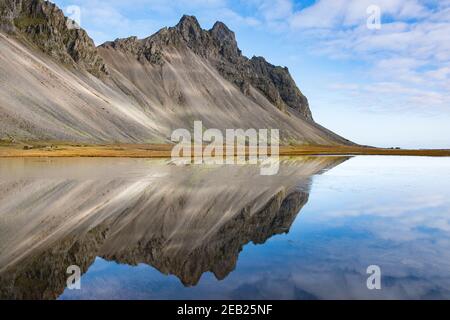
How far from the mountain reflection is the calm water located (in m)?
0.04

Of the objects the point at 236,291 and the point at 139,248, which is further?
the point at 139,248

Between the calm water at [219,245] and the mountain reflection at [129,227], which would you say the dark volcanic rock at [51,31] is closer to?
the mountain reflection at [129,227]

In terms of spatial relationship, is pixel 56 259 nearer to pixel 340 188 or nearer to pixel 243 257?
pixel 243 257

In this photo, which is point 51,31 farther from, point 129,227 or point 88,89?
point 129,227

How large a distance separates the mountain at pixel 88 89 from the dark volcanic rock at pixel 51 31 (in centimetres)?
30

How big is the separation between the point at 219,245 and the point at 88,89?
123 m

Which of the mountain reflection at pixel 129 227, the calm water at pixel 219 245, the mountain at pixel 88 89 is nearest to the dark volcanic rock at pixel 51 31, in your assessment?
the mountain at pixel 88 89

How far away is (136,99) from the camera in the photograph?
155m

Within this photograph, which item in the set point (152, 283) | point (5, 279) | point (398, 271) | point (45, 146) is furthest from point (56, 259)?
point (45, 146)

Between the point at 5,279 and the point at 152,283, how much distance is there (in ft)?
10.1

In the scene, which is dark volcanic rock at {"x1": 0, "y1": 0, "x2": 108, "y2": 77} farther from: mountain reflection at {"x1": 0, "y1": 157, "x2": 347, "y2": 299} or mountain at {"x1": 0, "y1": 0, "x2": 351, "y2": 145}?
mountain reflection at {"x1": 0, "y1": 157, "x2": 347, "y2": 299}

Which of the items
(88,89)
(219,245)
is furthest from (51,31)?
(219,245)

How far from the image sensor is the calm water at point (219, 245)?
8750mm

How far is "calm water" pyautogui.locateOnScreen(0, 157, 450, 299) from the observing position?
875 centimetres
